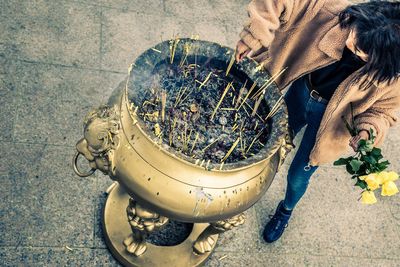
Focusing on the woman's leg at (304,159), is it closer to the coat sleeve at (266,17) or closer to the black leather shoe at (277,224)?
the black leather shoe at (277,224)

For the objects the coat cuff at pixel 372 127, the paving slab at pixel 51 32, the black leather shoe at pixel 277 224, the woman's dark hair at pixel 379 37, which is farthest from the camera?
the paving slab at pixel 51 32

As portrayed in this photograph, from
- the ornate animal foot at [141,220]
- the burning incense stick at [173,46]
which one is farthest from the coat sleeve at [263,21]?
the ornate animal foot at [141,220]

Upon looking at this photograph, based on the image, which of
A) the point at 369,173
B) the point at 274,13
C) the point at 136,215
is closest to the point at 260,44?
the point at 274,13

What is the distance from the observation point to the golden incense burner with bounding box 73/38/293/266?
1.75m

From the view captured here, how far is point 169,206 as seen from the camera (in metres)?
1.80

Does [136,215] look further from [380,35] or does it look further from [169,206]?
[380,35]

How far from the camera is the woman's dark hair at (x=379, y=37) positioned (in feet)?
5.72

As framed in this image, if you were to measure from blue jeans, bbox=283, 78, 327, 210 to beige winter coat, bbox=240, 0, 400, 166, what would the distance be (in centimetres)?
10

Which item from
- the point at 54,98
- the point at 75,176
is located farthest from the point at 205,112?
the point at 54,98

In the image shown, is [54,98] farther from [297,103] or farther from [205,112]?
[297,103]

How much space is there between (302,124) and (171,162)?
42.0 inches

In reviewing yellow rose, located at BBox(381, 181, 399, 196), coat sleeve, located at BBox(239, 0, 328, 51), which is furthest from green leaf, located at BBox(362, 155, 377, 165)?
coat sleeve, located at BBox(239, 0, 328, 51)

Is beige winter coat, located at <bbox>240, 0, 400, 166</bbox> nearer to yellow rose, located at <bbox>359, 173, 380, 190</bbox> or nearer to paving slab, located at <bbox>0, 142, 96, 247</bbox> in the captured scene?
yellow rose, located at <bbox>359, 173, 380, 190</bbox>

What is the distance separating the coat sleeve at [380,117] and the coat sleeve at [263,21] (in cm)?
61
